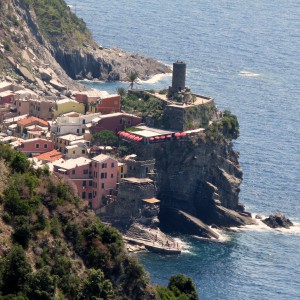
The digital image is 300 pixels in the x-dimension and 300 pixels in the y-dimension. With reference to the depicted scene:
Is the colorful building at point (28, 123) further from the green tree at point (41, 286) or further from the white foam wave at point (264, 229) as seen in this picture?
the green tree at point (41, 286)

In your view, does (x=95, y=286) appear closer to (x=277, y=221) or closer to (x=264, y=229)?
(x=264, y=229)

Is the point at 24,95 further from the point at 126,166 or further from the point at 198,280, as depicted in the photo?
the point at 198,280

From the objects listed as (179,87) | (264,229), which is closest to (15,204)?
(264,229)

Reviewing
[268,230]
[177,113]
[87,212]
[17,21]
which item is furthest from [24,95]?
[87,212]

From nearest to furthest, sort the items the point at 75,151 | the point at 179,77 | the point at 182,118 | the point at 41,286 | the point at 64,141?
the point at 41,286, the point at 75,151, the point at 64,141, the point at 182,118, the point at 179,77

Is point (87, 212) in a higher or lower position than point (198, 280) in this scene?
higher

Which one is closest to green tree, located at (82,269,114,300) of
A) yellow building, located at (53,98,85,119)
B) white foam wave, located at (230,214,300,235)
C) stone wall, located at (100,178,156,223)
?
stone wall, located at (100,178,156,223)
